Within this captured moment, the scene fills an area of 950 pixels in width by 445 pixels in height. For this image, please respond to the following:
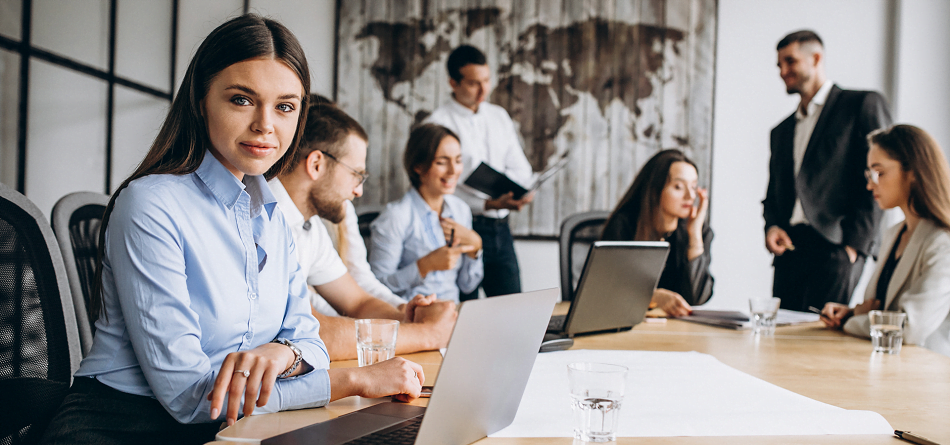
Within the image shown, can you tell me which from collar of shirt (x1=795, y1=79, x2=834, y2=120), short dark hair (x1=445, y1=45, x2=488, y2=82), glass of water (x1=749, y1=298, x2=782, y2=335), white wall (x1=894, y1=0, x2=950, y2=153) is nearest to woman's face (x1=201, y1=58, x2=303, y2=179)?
glass of water (x1=749, y1=298, x2=782, y2=335)

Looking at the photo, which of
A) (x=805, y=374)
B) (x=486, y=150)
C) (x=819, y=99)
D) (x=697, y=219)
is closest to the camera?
(x=805, y=374)

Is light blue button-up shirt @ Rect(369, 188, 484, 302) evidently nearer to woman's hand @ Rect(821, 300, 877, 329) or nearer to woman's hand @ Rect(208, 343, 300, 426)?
woman's hand @ Rect(821, 300, 877, 329)

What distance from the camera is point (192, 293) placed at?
0.95 m

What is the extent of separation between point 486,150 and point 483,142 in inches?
1.9

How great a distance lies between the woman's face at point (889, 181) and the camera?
201cm

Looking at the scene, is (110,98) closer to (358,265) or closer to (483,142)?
(358,265)

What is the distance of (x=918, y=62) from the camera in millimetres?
3740

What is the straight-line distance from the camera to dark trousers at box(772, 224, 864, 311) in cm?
285

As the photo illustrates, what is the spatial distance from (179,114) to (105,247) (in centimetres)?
23

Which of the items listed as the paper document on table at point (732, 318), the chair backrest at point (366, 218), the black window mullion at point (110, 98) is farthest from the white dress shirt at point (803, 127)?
the black window mullion at point (110, 98)

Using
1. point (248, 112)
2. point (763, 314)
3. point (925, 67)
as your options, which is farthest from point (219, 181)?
point (925, 67)

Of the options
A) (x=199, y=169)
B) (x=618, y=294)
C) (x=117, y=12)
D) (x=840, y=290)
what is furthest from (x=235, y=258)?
(x=840, y=290)

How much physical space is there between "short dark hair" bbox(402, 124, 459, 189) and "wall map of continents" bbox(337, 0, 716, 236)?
0.84m

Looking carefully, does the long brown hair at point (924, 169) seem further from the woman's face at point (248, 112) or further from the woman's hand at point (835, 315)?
the woman's face at point (248, 112)
